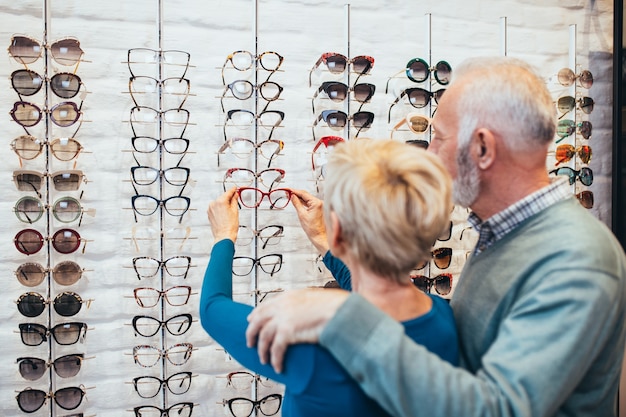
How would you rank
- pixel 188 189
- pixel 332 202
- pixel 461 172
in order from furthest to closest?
pixel 188 189
pixel 461 172
pixel 332 202

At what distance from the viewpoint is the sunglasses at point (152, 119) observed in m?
2.02

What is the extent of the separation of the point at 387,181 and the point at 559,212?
1.38 ft

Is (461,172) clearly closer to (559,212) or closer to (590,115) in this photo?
(559,212)

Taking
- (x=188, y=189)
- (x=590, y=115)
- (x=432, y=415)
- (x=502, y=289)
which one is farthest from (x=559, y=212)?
(x=590, y=115)

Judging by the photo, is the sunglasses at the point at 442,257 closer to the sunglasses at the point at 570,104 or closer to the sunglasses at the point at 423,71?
the sunglasses at the point at 423,71

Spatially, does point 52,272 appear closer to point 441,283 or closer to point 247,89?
point 247,89

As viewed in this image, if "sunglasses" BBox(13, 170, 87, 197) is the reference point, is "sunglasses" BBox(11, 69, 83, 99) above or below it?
above

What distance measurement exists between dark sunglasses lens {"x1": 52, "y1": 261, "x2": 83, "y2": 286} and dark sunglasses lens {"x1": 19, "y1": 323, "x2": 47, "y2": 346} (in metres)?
0.17

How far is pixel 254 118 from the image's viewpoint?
2.11 m

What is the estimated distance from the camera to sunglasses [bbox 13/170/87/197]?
192cm

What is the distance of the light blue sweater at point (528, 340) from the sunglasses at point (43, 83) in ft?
4.78

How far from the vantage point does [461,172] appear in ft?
4.14

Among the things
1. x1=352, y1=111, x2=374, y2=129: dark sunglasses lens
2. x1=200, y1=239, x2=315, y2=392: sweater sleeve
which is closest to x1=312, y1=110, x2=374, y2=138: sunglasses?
x1=352, y1=111, x2=374, y2=129: dark sunglasses lens

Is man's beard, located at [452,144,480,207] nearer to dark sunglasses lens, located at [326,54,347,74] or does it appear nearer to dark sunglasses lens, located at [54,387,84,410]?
dark sunglasses lens, located at [326,54,347,74]
